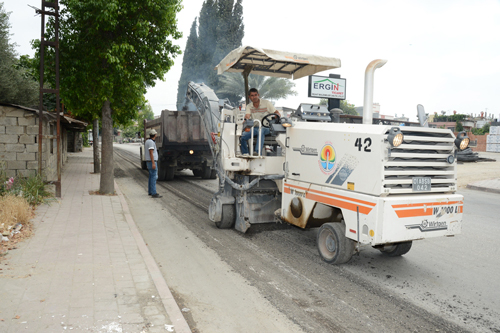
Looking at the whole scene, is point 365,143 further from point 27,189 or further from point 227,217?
point 27,189

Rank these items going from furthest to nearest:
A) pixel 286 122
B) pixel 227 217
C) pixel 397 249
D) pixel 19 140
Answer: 1. pixel 19 140
2. pixel 227 217
3. pixel 286 122
4. pixel 397 249

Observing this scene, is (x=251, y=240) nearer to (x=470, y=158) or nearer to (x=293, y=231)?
(x=293, y=231)

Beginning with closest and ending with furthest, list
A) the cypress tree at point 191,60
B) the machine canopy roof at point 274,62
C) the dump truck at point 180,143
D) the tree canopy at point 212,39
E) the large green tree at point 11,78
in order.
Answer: the machine canopy roof at point 274,62, the dump truck at point 180,143, the large green tree at point 11,78, the tree canopy at point 212,39, the cypress tree at point 191,60

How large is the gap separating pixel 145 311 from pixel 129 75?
28.0 feet

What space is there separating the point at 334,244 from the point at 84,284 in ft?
11.2

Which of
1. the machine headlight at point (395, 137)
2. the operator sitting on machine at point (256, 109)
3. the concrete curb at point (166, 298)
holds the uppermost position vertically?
the operator sitting on machine at point (256, 109)

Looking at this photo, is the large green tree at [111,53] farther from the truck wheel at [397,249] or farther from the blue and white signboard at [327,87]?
the blue and white signboard at [327,87]

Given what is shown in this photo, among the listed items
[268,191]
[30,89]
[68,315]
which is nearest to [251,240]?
[268,191]

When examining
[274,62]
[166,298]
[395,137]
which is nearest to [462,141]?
[395,137]

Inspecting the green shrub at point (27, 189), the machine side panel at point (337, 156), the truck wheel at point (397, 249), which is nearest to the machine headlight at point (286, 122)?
the machine side panel at point (337, 156)

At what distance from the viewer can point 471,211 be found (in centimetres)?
1025

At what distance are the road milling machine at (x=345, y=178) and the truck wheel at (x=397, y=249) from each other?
2 cm

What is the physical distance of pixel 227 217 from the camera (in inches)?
309

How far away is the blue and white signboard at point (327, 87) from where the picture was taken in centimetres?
2542
